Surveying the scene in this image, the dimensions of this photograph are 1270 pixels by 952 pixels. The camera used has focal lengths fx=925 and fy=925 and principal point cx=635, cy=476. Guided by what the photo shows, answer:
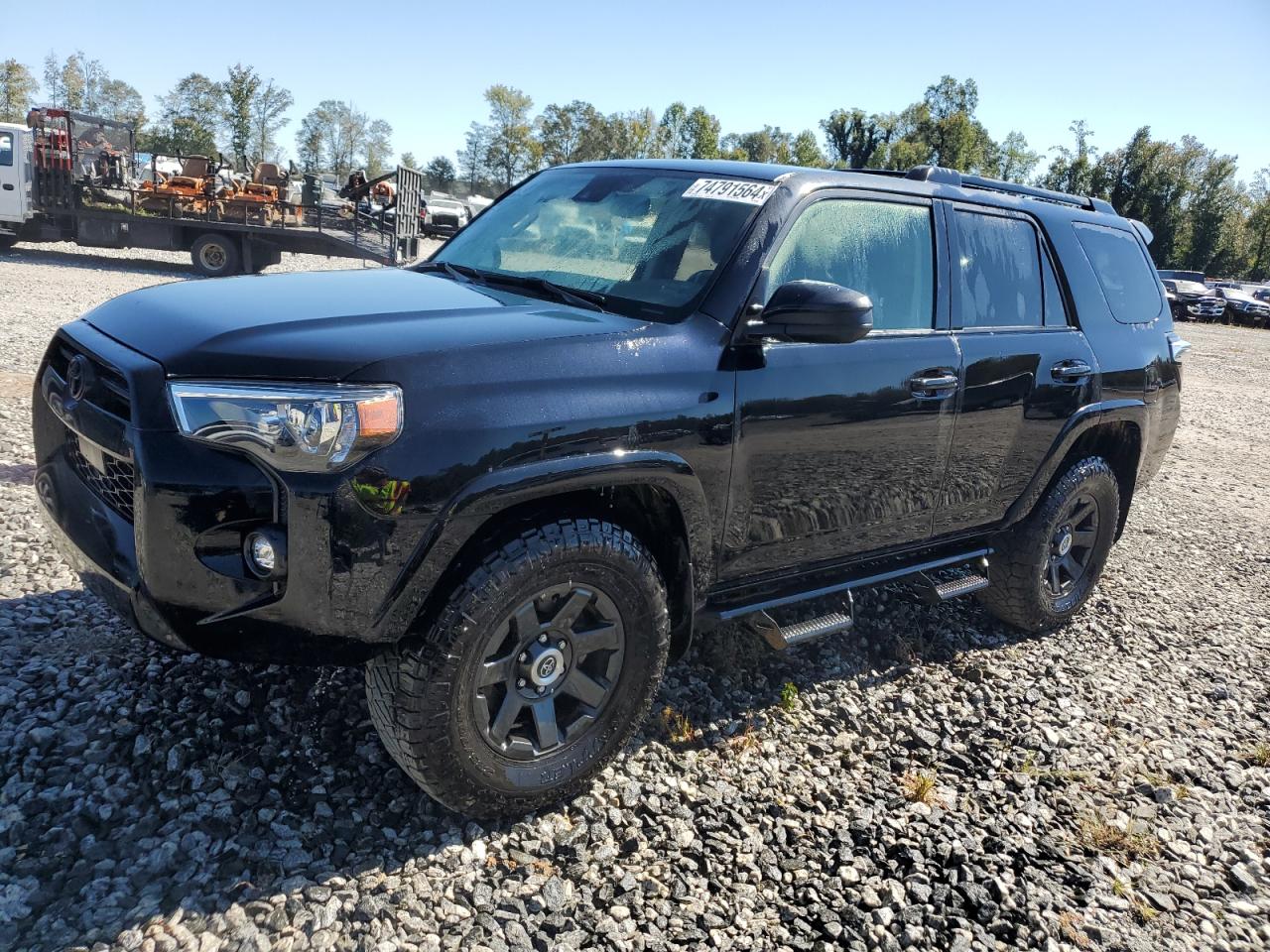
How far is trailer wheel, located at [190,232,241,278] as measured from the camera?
1652 cm

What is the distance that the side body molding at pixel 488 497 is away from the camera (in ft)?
7.53

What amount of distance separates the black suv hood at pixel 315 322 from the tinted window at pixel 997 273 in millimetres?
1667

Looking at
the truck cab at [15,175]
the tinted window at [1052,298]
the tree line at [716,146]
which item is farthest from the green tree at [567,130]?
the tinted window at [1052,298]

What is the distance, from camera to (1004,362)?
376 cm

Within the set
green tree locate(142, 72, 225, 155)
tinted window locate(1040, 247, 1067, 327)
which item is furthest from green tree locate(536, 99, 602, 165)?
tinted window locate(1040, 247, 1067, 327)

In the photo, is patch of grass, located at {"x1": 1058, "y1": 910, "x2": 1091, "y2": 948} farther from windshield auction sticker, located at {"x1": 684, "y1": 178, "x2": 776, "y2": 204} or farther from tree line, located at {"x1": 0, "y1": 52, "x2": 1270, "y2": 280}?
tree line, located at {"x1": 0, "y1": 52, "x2": 1270, "y2": 280}

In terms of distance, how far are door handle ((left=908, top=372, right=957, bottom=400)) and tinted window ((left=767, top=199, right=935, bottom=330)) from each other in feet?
0.68

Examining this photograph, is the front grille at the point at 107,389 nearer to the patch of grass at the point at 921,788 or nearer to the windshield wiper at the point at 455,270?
the windshield wiper at the point at 455,270

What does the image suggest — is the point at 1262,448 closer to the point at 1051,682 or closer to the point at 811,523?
the point at 1051,682

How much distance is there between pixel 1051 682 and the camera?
4062mm

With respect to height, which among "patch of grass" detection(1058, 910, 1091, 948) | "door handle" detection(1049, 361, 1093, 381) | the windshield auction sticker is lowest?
"patch of grass" detection(1058, 910, 1091, 948)

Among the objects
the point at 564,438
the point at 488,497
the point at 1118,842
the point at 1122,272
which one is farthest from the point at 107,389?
the point at 1122,272

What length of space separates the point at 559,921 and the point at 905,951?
0.92 metres

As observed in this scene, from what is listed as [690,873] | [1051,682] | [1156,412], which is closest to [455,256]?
[690,873]
